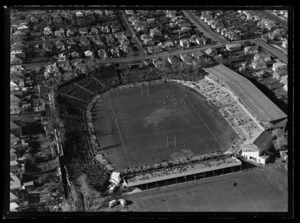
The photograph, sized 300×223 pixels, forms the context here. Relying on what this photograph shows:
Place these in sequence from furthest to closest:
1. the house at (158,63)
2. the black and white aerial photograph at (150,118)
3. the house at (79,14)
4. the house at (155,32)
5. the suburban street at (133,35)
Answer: the house at (79,14)
the house at (155,32)
the suburban street at (133,35)
the house at (158,63)
the black and white aerial photograph at (150,118)

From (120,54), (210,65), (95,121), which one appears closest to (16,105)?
(95,121)

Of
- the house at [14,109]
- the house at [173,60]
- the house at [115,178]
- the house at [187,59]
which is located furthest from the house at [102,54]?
the house at [115,178]

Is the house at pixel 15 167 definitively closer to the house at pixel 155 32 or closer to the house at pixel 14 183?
the house at pixel 14 183

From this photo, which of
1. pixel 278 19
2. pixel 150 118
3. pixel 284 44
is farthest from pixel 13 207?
pixel 278 19

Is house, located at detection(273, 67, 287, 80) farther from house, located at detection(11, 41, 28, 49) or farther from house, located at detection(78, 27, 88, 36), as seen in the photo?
house, located at detection(11, 41, 28, 49)

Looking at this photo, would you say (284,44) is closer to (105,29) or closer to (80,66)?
(105,29)

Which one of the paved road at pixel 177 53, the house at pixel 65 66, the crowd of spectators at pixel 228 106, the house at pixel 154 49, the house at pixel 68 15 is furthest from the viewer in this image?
the house at pixel 68 15

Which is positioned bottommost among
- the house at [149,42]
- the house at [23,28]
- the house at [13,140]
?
the house at [13,140]
